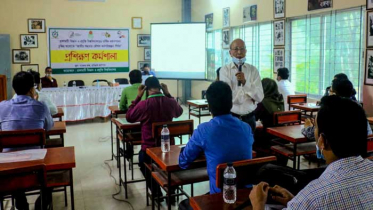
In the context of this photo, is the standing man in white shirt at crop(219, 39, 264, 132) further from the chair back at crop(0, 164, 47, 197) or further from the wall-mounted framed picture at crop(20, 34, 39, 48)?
the wall-mounted framed picture at crop(20, 34, 39, 48)

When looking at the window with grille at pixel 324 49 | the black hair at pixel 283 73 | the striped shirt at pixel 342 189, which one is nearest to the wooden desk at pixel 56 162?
the striped shirt at pixel 342 189

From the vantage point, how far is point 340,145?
3.89 ft

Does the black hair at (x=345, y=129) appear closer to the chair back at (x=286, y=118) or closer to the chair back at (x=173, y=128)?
the chair back at (x=173, y=128)

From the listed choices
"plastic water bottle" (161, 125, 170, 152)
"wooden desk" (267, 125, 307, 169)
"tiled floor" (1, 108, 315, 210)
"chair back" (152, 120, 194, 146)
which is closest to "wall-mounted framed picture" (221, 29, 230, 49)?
"tiled floor" (1, 108, 315, 210)

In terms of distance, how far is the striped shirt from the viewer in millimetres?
1085

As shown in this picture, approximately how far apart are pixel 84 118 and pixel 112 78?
2631 mm

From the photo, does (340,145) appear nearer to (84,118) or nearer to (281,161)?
(281,161)

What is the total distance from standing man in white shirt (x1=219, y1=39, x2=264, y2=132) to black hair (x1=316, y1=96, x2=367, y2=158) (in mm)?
2251

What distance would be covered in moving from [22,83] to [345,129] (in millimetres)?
2729

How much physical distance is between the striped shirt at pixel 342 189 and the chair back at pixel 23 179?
151 cm

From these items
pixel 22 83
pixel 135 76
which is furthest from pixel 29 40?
pixel 22 83

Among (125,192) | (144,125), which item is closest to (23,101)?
(144,125)

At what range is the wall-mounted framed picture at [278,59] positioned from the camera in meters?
6.86

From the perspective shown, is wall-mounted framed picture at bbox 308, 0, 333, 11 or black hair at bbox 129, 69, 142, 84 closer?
black hair at bbox 129, 69, 142, 84
